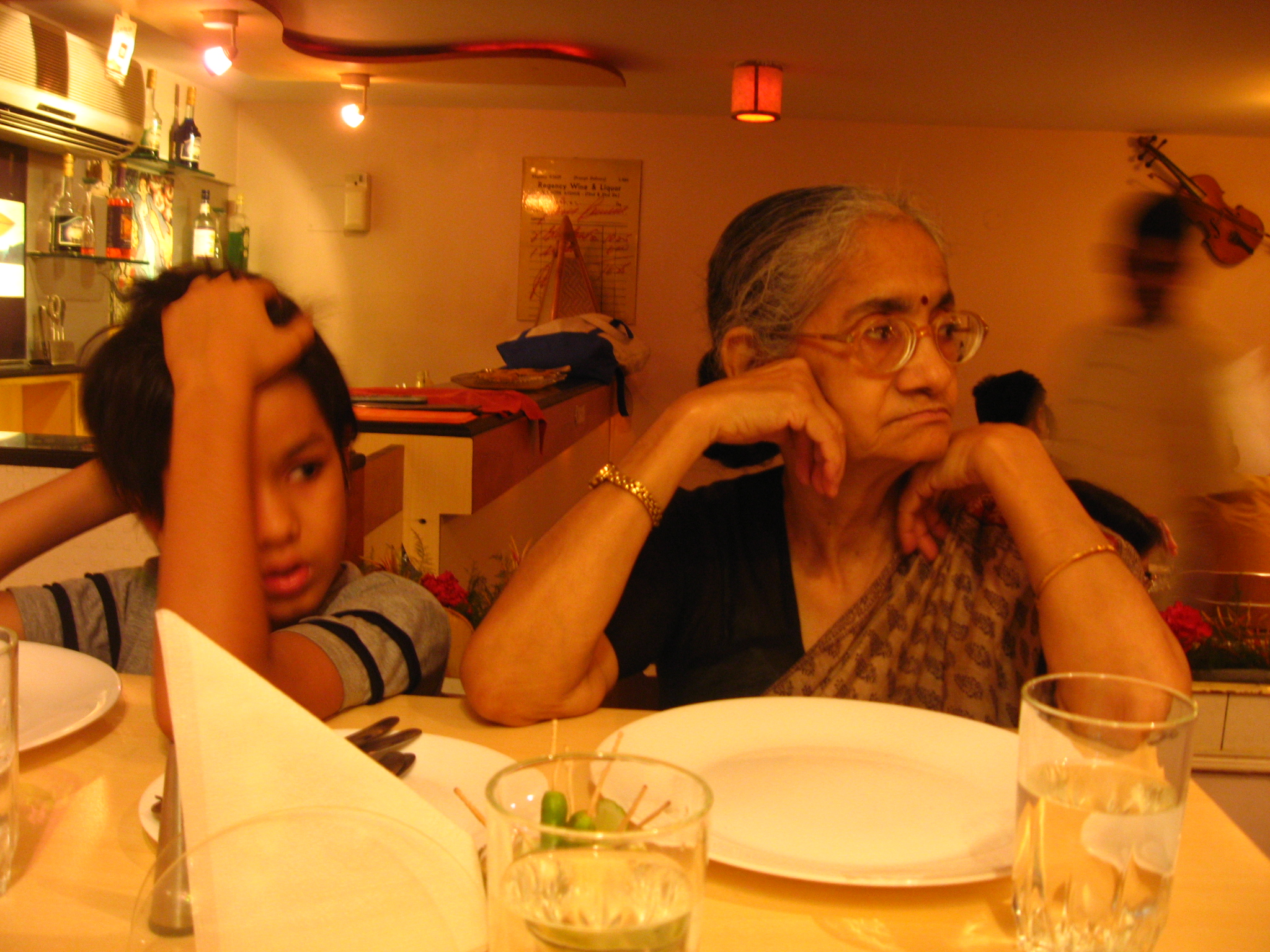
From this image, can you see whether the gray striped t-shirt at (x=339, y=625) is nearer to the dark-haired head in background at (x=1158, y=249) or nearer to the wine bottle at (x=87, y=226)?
the dark-haired head in background at (x=1158, y=249)

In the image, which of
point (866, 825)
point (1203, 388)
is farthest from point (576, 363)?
point (866, 825)

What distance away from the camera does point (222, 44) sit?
387 cm

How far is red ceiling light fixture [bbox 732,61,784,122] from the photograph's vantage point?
171 inches

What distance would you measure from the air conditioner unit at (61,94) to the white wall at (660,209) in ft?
4.46

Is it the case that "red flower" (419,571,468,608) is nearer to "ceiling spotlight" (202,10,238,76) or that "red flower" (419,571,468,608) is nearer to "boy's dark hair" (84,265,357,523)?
"boy's dark hair" (84,265,357,523)

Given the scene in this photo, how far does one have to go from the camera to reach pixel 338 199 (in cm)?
573

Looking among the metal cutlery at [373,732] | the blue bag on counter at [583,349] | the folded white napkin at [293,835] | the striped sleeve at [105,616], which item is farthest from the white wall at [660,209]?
the folded white napkin at [293,835]

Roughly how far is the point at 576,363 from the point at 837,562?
3378mm

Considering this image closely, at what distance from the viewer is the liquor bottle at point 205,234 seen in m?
5.16

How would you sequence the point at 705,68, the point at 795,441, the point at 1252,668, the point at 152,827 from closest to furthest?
the point at 152,827
the point at 795,441
the point at 1252,668
the point at 705,68

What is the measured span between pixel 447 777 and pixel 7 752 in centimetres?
27

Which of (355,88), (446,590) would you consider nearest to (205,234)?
(355,88)

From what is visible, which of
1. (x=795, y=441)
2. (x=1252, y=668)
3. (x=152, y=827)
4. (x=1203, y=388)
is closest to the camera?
(x=152, y=827)

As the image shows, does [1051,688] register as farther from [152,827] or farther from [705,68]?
[705,68]
